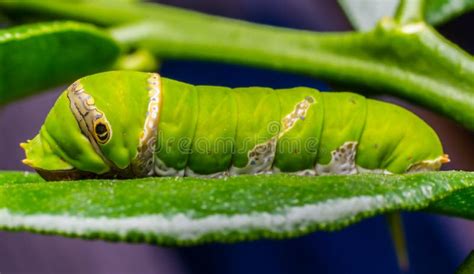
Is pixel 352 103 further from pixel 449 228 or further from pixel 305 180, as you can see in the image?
pixel 449 228

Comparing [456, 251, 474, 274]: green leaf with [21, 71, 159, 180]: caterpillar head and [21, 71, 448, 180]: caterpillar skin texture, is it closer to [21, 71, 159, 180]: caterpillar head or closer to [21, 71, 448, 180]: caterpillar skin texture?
[21, 71, 448, 180]: caterpillar skin texture

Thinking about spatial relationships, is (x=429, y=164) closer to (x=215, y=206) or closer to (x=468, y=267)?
(x=468, y=267)

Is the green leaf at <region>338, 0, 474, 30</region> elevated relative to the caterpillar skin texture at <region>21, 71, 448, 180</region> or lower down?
elevated

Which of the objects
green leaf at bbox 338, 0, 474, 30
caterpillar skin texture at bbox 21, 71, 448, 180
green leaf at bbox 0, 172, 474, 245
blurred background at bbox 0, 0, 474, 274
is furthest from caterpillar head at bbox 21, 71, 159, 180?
blurred background at bbox 0, 0, 474, 274

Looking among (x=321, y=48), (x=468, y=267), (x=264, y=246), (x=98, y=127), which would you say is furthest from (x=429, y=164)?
(x=264, y=246)

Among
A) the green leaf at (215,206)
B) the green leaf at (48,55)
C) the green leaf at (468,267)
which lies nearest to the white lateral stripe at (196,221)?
the green leaf at (215,206)

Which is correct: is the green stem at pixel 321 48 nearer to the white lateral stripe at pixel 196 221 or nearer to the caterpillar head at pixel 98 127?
the caterpillar head at pixel 98 127

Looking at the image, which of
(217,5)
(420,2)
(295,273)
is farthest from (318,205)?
(217,5)
